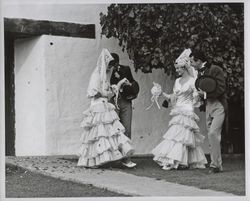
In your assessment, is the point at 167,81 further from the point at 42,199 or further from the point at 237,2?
the point at 42,199

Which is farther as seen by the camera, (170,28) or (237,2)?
(170,28)

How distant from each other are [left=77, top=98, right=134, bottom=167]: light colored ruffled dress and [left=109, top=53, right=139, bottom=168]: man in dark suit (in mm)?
123

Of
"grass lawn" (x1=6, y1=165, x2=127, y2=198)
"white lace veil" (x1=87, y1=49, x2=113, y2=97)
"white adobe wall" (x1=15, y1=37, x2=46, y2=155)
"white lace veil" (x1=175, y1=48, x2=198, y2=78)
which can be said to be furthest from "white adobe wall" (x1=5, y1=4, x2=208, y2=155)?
"grass lawn" (x1=6, y1=165, x2=127, y2=198)

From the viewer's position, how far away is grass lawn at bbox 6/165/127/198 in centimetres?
620

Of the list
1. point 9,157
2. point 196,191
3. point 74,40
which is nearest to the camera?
point 196,191

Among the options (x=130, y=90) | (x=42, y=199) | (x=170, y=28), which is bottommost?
(x=42, y=199)

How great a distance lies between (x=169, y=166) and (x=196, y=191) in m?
0.65

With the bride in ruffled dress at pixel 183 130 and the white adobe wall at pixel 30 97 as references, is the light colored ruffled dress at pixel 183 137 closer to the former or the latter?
the bride in ruffled dress at pixel 183 130

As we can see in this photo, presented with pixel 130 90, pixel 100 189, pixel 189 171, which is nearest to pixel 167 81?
pixel 130 90

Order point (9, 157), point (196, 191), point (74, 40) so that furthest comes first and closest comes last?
point (74, 40) < point (9, 157) < point (196, 191)

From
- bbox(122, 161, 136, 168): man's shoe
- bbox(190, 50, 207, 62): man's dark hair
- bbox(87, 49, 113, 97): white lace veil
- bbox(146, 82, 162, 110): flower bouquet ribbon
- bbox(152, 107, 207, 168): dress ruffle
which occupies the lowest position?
bbox(122, 161, 136, 168): man's shoe

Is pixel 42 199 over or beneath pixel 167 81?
beneath

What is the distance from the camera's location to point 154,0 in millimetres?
6445

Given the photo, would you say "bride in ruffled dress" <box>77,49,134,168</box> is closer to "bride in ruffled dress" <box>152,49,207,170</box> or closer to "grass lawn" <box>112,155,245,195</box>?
"grass lawn" <box>112,155,245,195</box>
